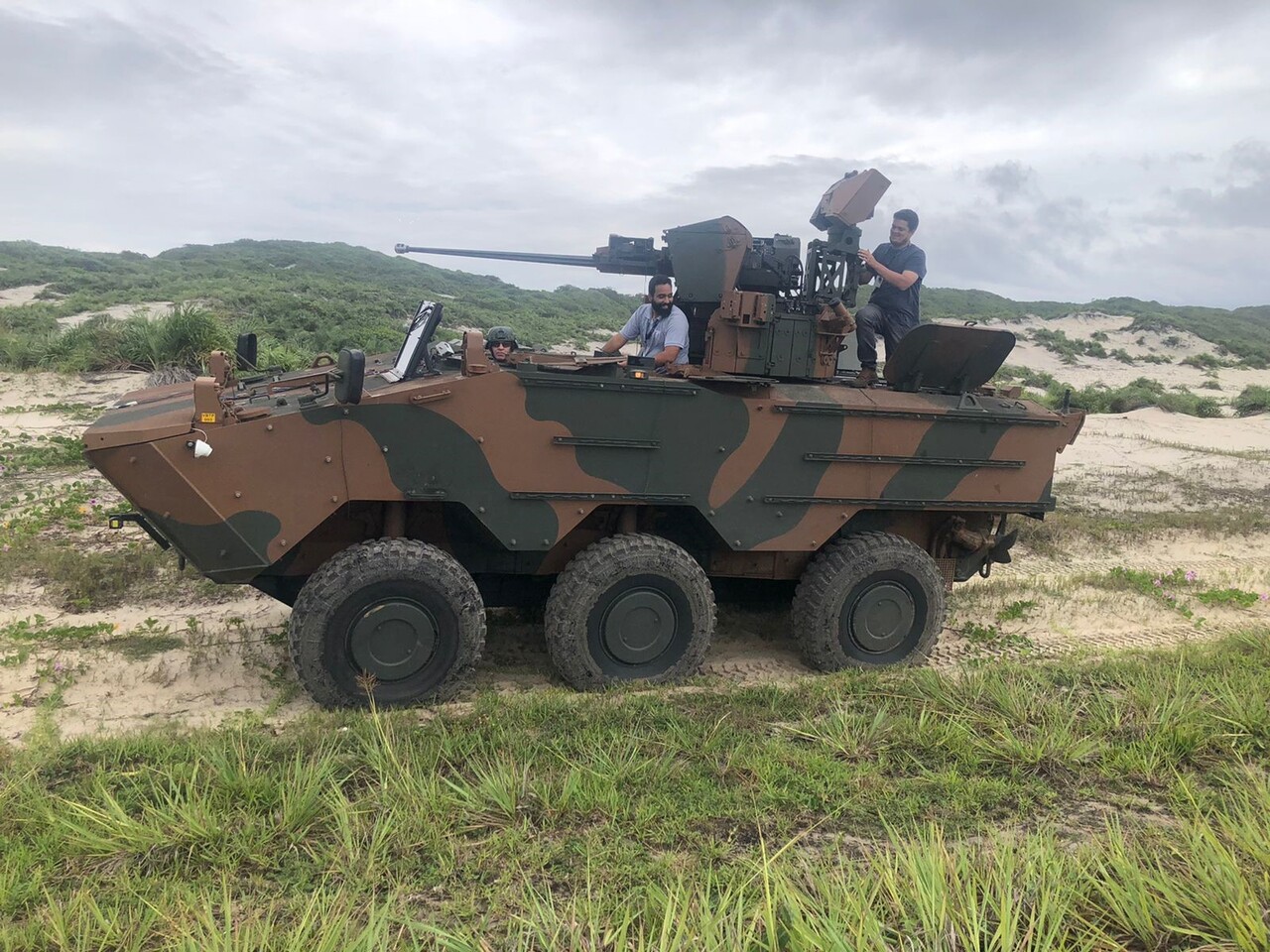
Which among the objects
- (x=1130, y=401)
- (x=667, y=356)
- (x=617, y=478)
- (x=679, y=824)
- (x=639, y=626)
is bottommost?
(x=679, y=824)

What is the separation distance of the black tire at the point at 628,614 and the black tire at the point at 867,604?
0.74m

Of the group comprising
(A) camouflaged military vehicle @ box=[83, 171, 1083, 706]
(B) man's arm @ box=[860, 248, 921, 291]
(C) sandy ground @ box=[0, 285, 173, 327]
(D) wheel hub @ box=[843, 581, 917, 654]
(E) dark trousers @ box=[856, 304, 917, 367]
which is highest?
(B) man's arm @ box=[860, 248, 921, 291]

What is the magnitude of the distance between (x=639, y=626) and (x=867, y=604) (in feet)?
4.82

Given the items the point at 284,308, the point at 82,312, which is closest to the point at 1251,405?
the point at 284,308

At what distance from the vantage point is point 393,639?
4.61 meters

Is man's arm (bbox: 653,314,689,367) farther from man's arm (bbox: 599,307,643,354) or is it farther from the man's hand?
man's arm (bbox: 599,307,643,354)

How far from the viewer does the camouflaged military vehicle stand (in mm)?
4430

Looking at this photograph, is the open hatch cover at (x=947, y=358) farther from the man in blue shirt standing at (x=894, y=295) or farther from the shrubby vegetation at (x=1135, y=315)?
the shrubby vegetation at (x=1135, y=315)

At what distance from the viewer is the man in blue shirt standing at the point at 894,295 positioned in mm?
6410

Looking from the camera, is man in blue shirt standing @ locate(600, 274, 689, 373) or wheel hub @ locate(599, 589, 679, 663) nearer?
wheel hub @ locate(599, 589, 679, 663)

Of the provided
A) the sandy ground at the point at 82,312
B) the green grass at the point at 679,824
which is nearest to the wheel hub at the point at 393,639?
the green grass at the point at 679,824

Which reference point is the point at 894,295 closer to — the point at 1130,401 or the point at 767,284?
the point at 767,284

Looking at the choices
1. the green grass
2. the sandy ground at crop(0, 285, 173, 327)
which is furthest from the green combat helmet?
the sandy ground at crop(0, 285, 173, 327)

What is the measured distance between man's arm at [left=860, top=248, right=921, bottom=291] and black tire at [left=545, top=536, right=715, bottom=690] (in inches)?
95.9
